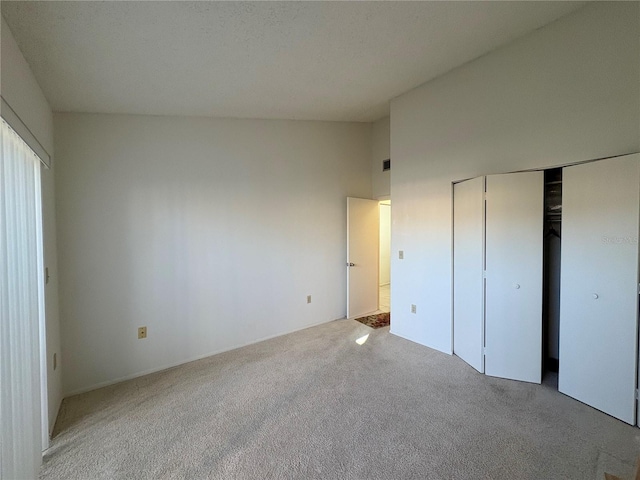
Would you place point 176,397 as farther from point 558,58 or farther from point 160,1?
point 558,58

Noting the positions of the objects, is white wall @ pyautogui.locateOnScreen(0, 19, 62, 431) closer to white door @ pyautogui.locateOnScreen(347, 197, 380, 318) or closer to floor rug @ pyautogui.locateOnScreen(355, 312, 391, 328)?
white door @ pyautogui.locateOnScreen(347, 197, 380, 318)

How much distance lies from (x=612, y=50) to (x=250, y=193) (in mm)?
3453

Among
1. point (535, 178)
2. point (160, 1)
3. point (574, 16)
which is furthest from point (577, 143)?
point (160, 1)

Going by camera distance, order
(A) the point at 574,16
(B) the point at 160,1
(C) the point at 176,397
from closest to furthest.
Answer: (B) the point at 160,1, (A) the point at 574,16, (C) the point at 176,397

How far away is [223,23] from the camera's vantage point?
187 cm

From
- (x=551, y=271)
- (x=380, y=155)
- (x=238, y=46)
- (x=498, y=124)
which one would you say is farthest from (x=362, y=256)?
(x=238, y=46)

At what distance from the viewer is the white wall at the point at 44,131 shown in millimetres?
1589

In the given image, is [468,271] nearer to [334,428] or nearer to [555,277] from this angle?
[555,277]

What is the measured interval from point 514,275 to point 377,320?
87.8 inches

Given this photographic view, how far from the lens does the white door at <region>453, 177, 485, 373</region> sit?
9.42ft

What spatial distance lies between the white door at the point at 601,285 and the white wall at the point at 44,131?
12.3ft

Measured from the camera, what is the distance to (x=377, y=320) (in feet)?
14.7

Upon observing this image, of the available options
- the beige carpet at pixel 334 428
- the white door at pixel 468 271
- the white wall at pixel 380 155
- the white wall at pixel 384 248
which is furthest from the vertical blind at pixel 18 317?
the white wall at pixel 384 248

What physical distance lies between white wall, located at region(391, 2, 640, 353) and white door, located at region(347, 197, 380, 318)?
0.81 metres
